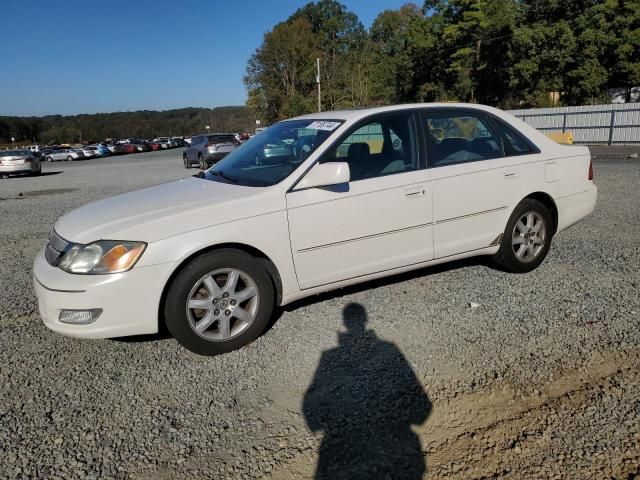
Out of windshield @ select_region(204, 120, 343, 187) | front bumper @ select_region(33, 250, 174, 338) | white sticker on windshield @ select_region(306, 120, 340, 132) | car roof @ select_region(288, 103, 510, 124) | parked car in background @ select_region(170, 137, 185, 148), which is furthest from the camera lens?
parked car in background @ select_region(170, 137, 185, 148)

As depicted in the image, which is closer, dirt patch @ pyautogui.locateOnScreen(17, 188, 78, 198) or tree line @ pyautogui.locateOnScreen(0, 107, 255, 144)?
dirt patch @ pyautogui.locateOnScreen(17, 188, 78, 198)

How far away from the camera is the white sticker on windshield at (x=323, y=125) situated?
157 inches

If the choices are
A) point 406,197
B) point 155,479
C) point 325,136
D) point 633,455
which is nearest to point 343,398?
point 155,479

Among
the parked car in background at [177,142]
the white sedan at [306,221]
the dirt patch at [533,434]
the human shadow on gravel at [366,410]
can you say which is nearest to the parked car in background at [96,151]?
the parked car in background at [177,142]

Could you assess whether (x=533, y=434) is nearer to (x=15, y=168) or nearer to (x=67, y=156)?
(x=15, y=168)

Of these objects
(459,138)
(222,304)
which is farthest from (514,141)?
(222,304)

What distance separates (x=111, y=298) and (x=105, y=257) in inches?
10.1

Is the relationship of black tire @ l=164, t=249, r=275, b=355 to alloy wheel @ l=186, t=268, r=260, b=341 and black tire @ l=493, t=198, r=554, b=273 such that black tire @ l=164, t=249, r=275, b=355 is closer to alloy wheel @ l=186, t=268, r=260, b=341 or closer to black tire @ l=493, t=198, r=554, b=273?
alloy wheel @ l=186, t=268, r=260, b=341

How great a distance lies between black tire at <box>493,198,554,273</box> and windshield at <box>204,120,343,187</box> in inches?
72.8

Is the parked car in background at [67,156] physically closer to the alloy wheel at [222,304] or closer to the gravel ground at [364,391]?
the gravel ground at [364,391]

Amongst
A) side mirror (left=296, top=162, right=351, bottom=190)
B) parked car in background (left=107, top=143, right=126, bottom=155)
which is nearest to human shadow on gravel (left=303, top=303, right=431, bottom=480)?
side mirror (left=296, top=162, right=351, bottom=190)

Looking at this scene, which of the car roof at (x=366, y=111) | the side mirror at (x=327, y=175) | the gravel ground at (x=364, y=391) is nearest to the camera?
the gravel ground at (x=364, y=391)

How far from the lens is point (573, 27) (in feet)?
123

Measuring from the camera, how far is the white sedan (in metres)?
3.20
